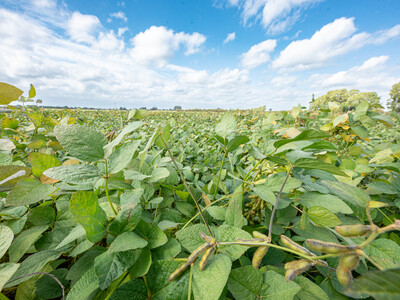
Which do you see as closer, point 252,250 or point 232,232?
point 232,232

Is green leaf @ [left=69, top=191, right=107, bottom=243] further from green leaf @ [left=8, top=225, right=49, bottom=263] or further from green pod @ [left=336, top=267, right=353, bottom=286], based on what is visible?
green pod @ [left=336, top=267, right=353, bottom=286]

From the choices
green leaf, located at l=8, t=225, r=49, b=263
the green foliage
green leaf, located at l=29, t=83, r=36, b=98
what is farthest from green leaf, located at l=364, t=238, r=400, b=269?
green leaf, located at l=29, t=83, r=36, b=98

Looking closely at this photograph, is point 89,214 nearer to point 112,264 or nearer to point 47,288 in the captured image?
point 112,264

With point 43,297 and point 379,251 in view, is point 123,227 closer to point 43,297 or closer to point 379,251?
point 43,297

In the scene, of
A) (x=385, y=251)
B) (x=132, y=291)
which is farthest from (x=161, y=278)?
(x=385, y=251)

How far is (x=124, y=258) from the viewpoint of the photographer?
37 cm

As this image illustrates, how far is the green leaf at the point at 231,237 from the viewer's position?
380 mm

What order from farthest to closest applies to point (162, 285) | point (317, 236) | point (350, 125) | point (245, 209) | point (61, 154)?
point (61, 154) < point (350, 125) < point (245, 209) < point (317, 236) < point (162, 285)

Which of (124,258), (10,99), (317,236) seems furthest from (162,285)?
(10,99)

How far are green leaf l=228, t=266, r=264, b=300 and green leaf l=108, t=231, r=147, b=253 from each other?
22cm

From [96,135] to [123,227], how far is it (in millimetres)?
236

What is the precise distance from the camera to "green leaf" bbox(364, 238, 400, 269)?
0.40 meters

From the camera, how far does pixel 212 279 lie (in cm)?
32

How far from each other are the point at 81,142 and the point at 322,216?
627mm
